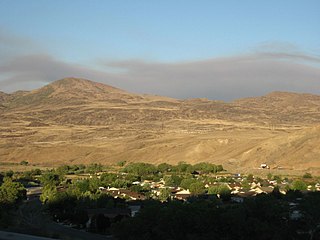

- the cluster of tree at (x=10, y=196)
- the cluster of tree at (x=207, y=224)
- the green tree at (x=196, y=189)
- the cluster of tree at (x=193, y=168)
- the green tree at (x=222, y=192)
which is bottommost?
the cluster of tree at (x=193, y=168)

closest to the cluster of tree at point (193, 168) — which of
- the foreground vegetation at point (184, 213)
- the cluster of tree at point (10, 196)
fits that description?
the foreground vegetation at point (184, 213)

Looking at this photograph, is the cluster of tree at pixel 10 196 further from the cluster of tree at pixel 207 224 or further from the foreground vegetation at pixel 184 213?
the cluster of tree at pixel 207 224

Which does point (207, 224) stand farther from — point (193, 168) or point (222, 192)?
point (193, 168)

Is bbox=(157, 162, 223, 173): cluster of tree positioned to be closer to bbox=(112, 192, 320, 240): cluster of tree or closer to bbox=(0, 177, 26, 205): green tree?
bbox=(0, 177, 26, 205): green tree

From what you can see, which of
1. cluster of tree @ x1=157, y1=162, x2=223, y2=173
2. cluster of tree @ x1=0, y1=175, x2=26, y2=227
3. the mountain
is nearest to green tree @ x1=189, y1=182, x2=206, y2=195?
cluster of tree @ x1=0, y1=175, x2=26, y2=227

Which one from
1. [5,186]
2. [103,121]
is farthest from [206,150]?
[103,121]

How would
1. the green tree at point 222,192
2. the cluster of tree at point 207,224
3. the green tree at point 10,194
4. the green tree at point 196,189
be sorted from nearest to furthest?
the cluster of tree at point 207,224 → the green tree at point 10,194 → the green tree at point 222,192 → the green tree at point 196,189

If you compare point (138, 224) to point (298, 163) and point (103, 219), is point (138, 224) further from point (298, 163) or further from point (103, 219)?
point (298, 163)

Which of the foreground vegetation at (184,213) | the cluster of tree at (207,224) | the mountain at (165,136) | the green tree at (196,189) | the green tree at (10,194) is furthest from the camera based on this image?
the mountain at (165,136)

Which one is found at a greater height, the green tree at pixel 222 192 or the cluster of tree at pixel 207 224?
the cluster of tree at pixel 207 224
